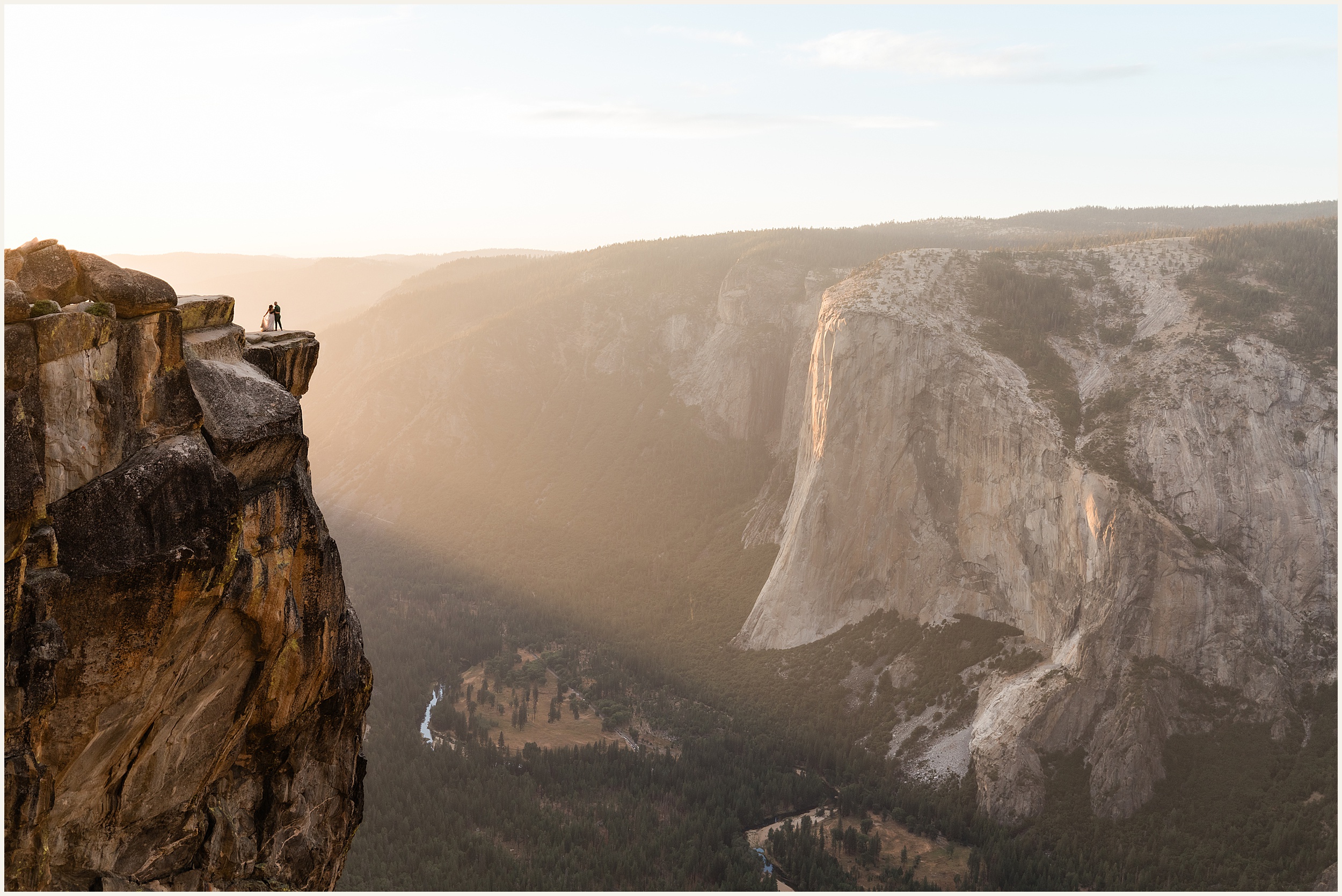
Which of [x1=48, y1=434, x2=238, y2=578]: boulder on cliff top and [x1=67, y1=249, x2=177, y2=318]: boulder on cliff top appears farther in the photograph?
[x1=67, y1=249, x2=177, y2=318]: boulder on cliff top

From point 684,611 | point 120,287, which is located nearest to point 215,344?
point 120,287

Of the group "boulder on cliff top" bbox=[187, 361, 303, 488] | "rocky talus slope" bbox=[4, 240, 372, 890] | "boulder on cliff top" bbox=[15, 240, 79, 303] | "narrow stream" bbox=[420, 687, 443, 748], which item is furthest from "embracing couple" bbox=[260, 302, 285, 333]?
"narrow stream" bbox=[420, 687, 443, 748]

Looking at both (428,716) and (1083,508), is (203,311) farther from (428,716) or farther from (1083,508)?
(1083,508)

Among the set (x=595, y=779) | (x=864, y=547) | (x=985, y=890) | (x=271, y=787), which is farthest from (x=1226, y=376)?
(x=271, y=787)

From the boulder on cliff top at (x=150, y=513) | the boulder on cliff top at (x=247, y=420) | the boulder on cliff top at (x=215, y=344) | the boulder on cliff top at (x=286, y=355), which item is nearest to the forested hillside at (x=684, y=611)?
the boulder on cliff top at (x=286, y=355)

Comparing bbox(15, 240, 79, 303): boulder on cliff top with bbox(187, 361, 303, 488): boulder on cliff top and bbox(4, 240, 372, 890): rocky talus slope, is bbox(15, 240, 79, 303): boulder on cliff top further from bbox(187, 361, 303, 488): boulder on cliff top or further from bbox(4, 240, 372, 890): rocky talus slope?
bbox(187, 361, 303, 488): boulder on cliff top

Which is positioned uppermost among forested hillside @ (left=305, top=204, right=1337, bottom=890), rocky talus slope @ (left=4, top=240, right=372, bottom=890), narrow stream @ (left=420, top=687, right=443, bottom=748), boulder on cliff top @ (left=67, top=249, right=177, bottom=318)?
boulder on cliff top @ (left=67, top=249, right=177, bottom=318)
